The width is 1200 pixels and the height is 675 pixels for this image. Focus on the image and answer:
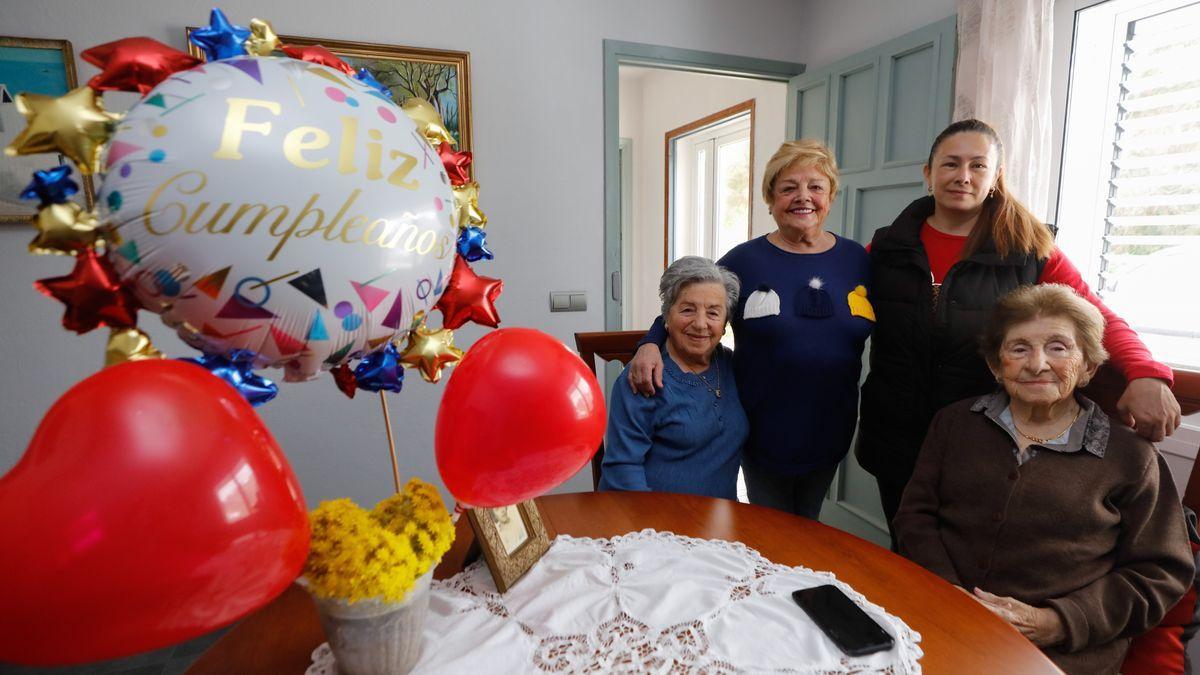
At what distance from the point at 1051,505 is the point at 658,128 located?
4312 mm

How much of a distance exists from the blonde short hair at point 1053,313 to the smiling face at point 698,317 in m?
0.59

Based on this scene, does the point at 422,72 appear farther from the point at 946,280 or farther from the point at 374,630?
the point at 374,630

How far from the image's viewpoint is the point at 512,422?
680 millimetres

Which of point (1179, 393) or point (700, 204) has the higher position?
point (700, 204)

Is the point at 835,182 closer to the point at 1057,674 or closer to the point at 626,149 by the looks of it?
the point at 1057,674

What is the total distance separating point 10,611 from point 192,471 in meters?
0.13

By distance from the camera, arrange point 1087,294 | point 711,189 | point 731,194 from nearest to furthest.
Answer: point 1087,294 → point 731,194 → point 711,189

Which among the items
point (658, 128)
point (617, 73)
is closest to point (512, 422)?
point (617, 73)

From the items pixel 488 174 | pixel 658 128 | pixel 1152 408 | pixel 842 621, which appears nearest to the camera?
pixel 842 621

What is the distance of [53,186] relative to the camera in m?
0.54

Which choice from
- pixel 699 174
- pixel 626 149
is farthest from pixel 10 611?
pixel 626 149

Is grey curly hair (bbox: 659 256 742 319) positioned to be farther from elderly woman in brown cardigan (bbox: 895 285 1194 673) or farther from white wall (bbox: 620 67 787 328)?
white wall (bbox: 620 67 787 328)

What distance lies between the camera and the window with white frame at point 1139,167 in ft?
5.66

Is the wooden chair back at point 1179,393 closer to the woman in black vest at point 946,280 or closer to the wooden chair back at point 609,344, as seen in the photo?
the woman in black vest at point 946,280
